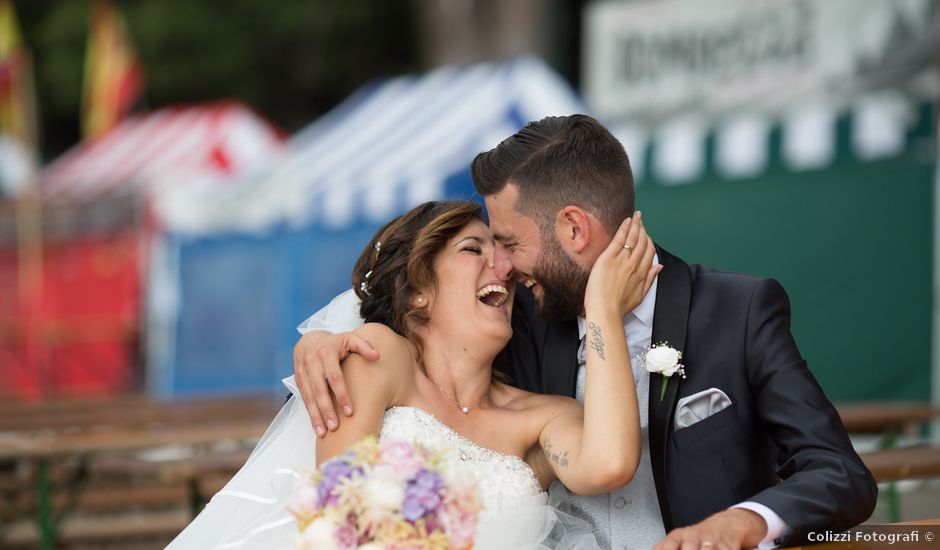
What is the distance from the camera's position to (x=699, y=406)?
283cm

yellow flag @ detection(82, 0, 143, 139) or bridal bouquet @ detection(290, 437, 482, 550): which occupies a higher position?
bridal bouquet @ detection(290, 437, 482, 550)

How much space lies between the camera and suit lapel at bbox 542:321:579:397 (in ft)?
10.3

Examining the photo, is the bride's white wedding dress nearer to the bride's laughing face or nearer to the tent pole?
the bride's laughing face

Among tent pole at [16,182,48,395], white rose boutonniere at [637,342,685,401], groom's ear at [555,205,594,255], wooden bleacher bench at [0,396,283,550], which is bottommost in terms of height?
tent pole at [16,182,48,395]

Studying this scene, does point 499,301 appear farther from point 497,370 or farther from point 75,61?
point 75,61

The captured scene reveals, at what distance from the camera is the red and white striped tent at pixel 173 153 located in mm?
15070

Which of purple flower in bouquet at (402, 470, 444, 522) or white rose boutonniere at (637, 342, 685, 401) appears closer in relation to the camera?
purple flower in bouquet at (402, 470, 444, 522)

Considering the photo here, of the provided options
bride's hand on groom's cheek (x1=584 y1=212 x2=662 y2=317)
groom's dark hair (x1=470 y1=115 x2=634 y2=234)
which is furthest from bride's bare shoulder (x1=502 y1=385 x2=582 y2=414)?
groom's dark hair (x1=470 y1=115 x2=634 y2=234)

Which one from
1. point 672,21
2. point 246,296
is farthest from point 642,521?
point 246,296

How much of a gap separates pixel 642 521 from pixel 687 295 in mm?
590

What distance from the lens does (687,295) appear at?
290 centimetres

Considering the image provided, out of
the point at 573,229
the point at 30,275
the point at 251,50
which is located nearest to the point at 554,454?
the point at 573,229

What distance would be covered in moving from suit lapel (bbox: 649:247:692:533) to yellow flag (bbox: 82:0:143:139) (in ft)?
47.5

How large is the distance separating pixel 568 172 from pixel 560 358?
572 mm
